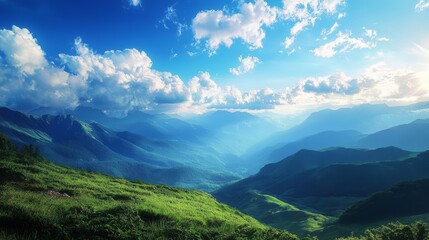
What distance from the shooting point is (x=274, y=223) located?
7313 inches

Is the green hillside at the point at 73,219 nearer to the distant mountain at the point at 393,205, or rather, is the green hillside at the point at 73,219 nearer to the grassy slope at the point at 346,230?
the grassy slope at the point at 346,230

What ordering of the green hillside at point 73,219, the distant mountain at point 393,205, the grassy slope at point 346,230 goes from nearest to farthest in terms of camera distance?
the green hillside at point 73,219, the grassy slope at point 346,230, the distant mountain at point 393,205

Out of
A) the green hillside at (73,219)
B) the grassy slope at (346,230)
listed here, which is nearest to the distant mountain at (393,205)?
the grassy slope at (346,230)

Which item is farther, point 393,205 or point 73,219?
point 393,205

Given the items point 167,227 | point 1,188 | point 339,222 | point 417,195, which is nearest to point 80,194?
point 1,188

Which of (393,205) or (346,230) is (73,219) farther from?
(393,205)

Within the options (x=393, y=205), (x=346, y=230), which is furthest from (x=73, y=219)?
(x=393, y=205)

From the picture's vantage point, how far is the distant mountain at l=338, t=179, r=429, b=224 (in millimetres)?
154625

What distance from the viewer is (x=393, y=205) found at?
163500 mm

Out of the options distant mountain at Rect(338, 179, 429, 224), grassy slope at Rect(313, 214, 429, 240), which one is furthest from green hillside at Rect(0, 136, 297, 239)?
Result: distant mountain at Rect(338, 179, 429, 224)

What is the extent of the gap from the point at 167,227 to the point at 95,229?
7.45 metres

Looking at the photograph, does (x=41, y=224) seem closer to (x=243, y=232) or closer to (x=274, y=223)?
(x=243, y=232)

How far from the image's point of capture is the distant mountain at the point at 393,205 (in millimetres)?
154625

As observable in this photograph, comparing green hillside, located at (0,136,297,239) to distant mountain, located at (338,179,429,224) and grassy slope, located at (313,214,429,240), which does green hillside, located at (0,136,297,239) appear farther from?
distant mountain, located at (338,179,429,224)
